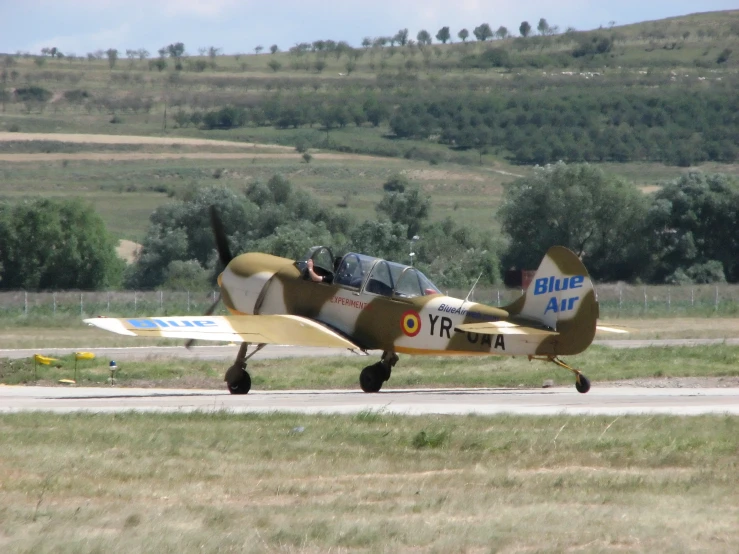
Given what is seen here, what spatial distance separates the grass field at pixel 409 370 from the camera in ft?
73.7

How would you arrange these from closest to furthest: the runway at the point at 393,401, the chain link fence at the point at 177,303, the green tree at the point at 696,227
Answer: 1. the runway at the point at 393,401
2. the chain link fence at the point at 177,303
3. the green tree at the point at 696,227

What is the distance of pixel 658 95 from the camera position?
529ft

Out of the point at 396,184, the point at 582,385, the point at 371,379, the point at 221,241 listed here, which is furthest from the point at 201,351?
the point at 396,184

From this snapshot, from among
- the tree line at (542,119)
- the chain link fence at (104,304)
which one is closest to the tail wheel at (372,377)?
the chain link fence at (104,304)

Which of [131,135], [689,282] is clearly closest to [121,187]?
[131,135]

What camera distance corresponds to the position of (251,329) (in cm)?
1953

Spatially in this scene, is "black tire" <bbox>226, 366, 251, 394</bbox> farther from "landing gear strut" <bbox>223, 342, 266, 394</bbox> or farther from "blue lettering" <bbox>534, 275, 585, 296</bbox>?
"blue lettering" <bbox>534, 275, 585, 296</bbox>

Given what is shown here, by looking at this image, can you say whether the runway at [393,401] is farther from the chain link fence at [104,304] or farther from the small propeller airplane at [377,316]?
the chain link fence at [104,304]

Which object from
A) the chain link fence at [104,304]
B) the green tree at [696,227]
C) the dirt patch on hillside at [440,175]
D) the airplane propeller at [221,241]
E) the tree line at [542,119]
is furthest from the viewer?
the tree line at [542,119]

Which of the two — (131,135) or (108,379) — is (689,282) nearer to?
(108,379)

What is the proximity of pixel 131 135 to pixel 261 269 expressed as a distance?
126041mm

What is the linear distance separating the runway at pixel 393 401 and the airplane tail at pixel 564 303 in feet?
2.98

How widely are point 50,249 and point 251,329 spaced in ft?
153

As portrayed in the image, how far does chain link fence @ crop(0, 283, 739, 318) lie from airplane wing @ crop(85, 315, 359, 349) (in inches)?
980
